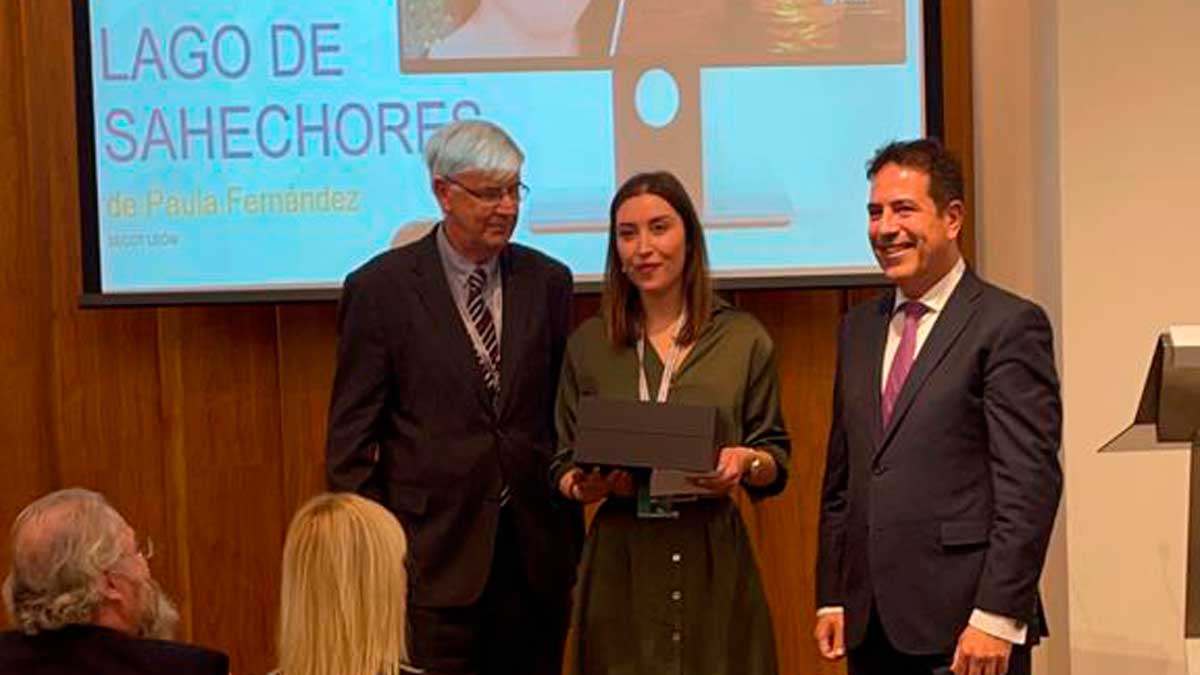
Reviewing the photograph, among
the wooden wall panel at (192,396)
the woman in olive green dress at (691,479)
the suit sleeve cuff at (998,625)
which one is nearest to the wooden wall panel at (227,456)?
the wooden wall panel at (192,396)

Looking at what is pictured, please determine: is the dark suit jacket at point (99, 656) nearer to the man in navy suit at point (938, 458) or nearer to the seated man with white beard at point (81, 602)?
the seated man with white beard at point (81, 602)

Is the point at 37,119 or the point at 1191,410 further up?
the point at 37,119

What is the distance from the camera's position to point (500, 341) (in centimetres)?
355

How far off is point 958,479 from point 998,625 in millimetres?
267

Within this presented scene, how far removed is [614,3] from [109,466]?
1852 mm

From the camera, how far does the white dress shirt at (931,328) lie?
2.90 m

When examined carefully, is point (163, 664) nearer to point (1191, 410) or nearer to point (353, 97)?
point (1191, 410)

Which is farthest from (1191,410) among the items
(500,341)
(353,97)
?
(353,97)

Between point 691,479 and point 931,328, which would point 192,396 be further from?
point 931,328

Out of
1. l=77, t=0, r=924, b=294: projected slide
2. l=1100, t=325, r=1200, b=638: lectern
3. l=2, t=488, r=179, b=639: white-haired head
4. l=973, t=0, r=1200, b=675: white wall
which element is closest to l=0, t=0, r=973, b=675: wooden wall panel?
l=77, t=0, r=924, b=294: projected slide

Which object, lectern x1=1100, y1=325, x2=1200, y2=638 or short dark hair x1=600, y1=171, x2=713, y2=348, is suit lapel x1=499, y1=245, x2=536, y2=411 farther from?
lectern x1=1100, y1=325, x2=1200, y2=638

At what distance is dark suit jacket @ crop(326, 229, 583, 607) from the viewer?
3.50 metres

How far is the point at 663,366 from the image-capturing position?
11.0 feet

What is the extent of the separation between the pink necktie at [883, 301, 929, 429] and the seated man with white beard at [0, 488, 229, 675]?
1308mm
